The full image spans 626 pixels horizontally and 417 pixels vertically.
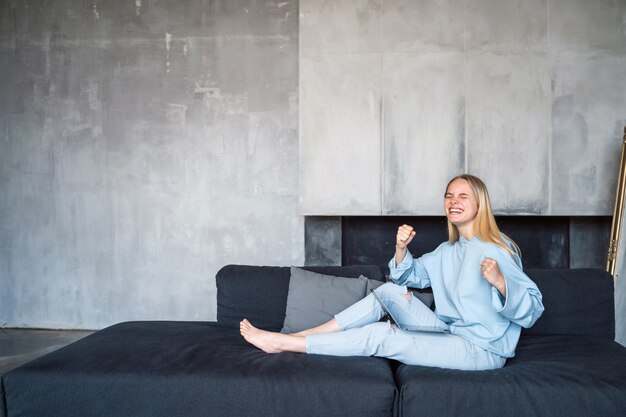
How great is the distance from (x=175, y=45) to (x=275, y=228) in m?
1.95

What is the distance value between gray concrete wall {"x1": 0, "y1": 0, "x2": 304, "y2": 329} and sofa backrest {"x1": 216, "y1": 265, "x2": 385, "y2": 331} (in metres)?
2.17

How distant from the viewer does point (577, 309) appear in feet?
10.3

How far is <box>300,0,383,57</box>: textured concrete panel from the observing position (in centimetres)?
495

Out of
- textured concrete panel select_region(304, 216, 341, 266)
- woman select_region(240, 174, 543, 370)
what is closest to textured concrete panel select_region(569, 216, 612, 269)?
textured concrete panel select_region(304, 216, 341, 266)

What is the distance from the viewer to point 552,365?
257 cm

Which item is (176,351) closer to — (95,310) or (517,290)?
(517,290)

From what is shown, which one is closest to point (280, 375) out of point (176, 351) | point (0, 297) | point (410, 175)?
point (176, 351)

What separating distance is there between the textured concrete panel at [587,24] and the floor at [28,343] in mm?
4791

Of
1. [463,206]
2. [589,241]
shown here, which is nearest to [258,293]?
[463,206]

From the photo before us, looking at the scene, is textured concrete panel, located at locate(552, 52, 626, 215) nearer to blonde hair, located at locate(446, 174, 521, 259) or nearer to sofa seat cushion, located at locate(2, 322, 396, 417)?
blonde hair, located at locate(446, 174, 521, 259)

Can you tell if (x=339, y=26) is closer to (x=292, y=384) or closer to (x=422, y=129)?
(x=422, y=129)

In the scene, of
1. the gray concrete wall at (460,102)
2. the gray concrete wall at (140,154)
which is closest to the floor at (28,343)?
the gray concrete wall at (140,154)

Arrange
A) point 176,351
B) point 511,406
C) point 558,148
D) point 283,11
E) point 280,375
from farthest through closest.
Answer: point 283,11 < point 558,148 < point 176,351 < point 280,375 < point 511,406

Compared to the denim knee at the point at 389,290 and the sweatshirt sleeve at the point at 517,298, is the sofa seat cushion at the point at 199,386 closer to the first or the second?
the denim knee at the point at 389,290
